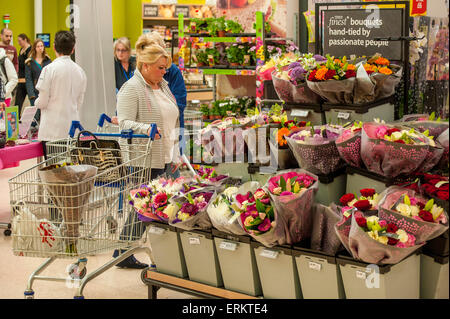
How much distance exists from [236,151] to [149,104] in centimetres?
118

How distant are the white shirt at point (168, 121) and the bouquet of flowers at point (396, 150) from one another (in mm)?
1958

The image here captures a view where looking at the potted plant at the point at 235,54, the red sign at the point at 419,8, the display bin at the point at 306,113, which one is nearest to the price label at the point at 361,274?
the display bin at the point at 306,113

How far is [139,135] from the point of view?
12.7ft

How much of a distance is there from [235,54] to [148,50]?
217 cm

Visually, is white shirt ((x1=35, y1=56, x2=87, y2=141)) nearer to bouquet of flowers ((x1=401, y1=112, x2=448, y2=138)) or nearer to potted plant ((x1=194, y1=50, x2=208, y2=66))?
potted plant ((x1=194, y1=50, x2=208, y2=66))

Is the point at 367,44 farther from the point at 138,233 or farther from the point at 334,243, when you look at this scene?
the point at 138,233

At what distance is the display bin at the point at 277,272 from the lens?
279 centimetres

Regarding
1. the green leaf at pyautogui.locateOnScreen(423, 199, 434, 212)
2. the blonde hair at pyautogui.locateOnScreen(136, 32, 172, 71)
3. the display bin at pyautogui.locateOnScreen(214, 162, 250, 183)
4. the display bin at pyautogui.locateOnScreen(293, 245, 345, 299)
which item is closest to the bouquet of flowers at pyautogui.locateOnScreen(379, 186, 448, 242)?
the green leaf at pyautogui.locateOnScreen(423, 199, 434, 212)

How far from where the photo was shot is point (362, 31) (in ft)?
12.3

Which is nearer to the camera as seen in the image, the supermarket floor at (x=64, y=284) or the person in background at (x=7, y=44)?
the supermarket floor at (x=64, y=284)

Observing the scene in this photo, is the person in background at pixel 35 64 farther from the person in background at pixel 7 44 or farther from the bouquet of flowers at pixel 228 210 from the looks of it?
the bouquet of flowers at pixel 228 210

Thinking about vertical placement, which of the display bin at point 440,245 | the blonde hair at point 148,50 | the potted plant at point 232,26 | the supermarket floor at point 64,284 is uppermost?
the potted plant at point 232,26

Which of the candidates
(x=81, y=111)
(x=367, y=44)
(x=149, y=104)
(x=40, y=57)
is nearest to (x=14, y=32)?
(x=40, y=57)

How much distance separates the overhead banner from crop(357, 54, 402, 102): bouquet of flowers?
0.73 feet
